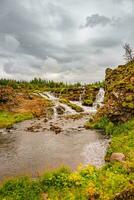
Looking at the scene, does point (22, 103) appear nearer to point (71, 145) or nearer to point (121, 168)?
point (71, 145)

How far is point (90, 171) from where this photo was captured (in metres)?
19.7

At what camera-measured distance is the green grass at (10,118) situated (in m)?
54.8

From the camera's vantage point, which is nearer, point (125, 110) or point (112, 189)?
point (112, 189)

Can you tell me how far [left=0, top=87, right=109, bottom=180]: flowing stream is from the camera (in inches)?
964

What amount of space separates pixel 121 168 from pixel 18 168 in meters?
8.63

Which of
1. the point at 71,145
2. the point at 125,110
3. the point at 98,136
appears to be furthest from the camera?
the point at 125,110

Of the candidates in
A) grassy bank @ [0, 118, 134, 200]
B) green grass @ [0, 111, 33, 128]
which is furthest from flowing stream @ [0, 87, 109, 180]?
green grass @ [0, 111, 33, 128]

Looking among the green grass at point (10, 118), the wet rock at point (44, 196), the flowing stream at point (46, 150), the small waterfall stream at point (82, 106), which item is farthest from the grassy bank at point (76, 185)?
the small waterfall stream at point (82, 106)

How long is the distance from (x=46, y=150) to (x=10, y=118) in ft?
103

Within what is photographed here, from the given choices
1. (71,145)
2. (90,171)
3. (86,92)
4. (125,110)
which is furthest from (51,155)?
(86,92)

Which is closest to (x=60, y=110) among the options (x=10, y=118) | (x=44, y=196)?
(x=10, y=118)

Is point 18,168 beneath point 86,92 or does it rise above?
beneath

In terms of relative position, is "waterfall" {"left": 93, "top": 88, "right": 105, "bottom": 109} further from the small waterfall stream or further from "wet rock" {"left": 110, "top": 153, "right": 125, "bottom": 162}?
"wet rock" {"left": 110, "top": 153, "right": 125, "bottom": 162}

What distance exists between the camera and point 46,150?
3048cm
